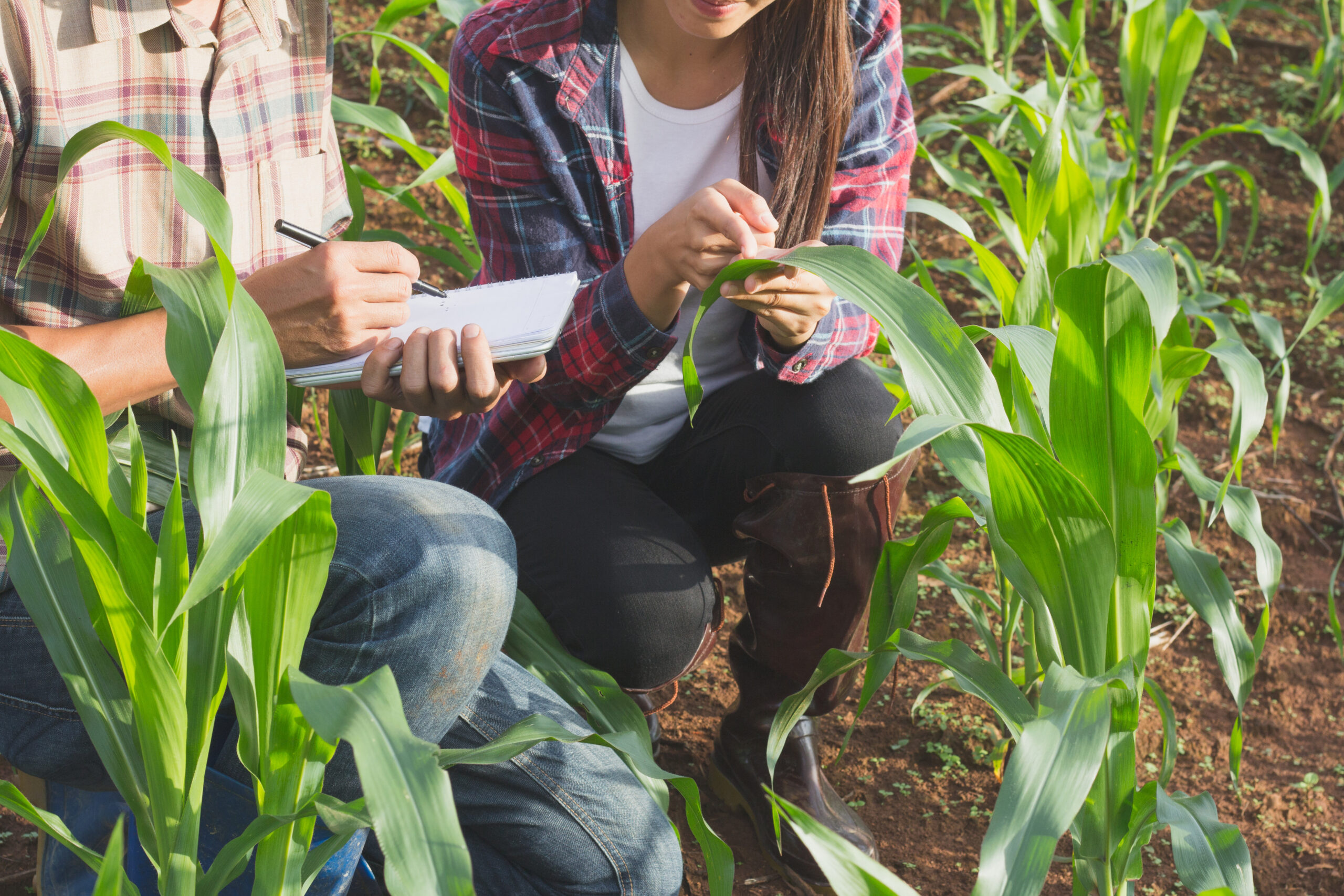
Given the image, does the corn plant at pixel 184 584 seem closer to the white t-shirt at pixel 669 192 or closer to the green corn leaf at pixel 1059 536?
the green corn leaf at pixel 1059 536

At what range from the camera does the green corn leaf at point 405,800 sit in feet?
1.62

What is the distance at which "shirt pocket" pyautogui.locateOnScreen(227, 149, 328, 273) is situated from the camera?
974mm

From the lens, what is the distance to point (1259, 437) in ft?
5.79

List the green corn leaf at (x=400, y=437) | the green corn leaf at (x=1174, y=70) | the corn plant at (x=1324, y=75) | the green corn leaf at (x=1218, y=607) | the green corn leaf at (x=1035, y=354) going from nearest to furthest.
A: the green corn leaf at (x=1035, y=354), the green corn leaf at (x=1218, y=607), the green corn leaf at (x=400, y=437), the green corn leaf at (x=1174, y=70), the corn plant at (x=1324, y=75)

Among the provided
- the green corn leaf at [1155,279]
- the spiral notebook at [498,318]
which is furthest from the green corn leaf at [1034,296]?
the spiral notebook at [498,318]

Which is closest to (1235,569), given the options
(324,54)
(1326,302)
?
(1326,302)

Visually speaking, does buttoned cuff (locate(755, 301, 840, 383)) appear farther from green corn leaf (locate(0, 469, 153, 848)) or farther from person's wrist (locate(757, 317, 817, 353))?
green corn leaf (locate(0, 469, 153, 848))


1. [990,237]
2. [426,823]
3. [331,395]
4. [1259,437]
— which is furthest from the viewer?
[990,237]

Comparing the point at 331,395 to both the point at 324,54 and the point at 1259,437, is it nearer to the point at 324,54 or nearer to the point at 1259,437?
the point at 324,54

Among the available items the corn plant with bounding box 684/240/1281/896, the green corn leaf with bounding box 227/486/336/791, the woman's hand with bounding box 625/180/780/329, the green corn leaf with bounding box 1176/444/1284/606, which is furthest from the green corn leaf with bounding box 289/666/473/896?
the green corn leaf with bounding box 1176/444/1284/606

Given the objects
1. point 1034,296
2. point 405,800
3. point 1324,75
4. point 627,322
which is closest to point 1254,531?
point 1034,296

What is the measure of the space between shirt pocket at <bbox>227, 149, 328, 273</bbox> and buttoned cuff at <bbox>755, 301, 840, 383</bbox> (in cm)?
46

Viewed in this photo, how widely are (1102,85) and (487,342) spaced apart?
218 cm

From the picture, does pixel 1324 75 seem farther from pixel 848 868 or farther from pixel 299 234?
pixel 848 868
